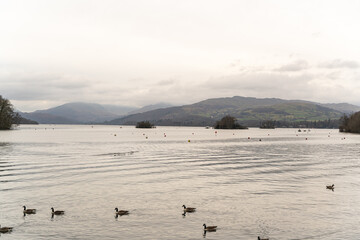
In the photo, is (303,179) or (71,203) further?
(303,179)

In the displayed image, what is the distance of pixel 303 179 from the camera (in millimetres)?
44531

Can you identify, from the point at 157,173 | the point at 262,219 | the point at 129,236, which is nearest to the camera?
the point at 129,236

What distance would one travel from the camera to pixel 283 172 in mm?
50500

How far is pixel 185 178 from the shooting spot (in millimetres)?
44219

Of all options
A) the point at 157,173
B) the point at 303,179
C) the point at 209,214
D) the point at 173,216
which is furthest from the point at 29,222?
the point at 303,179

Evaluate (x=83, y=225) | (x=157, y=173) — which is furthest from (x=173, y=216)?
(x=157, y=173)

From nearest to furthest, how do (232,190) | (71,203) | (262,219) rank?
(262,219), (71,203), (232,190)

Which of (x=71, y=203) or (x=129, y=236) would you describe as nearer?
(x=129, y=236)

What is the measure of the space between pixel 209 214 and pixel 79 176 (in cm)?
2354

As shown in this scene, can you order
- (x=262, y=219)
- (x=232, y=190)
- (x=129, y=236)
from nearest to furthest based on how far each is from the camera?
1. (x=129, y=236)
2. (x=262, y=219)
3. (x=232, y=190)

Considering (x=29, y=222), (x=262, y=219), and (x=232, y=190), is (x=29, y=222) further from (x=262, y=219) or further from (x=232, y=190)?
(x=232, y=190)

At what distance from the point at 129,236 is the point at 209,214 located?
766 cm

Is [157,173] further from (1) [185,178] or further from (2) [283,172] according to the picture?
(2) [283,172]

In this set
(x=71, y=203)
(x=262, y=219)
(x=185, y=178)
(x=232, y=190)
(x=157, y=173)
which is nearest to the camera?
(x=262, y=219)
